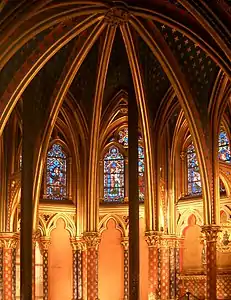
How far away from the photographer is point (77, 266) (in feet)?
111

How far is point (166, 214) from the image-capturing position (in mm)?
33281

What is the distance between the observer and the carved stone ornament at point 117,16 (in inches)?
1075

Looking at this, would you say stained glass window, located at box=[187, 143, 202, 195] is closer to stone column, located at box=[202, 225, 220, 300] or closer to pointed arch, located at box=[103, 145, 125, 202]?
pointed arch, located at box=[103, 145, 125, 202]

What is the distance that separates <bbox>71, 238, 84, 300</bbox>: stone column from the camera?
110 ft

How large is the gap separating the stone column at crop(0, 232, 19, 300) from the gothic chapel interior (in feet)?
0.15

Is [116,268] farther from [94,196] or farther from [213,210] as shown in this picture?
[213,210]

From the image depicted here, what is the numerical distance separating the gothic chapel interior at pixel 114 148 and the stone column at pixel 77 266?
2.8 inches

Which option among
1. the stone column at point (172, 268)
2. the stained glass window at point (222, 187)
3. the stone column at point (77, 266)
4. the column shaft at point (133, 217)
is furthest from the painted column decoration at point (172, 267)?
the column shaft at point (133, 217)

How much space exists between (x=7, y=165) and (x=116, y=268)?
550 centimetres

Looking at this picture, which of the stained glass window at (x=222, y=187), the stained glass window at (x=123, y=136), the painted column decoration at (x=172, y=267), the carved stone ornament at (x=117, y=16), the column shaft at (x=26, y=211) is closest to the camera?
the column shaft at (x=26, y=211)

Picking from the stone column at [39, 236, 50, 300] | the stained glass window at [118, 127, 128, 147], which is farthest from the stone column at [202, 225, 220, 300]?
the stone column at [39, 236, 50, 300]

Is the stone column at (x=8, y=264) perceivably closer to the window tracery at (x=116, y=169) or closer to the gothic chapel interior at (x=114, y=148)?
the gothic chapel interior at (x=114, y=148)

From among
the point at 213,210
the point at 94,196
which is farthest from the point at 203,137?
the point at 94,196

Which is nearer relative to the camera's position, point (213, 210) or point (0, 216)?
point (213, 210)
